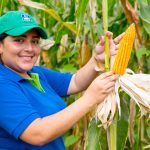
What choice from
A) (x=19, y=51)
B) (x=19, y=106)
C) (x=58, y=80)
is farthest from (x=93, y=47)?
(x=19, y=106)

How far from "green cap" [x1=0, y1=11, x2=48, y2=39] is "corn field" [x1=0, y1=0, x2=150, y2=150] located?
0.21m

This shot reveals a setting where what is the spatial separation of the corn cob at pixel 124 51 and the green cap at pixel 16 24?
0.49 m

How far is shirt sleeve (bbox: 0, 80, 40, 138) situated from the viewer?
1694 millimetres

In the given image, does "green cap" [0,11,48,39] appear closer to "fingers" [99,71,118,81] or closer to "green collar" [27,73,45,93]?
"green collar" [27,73,45,93]

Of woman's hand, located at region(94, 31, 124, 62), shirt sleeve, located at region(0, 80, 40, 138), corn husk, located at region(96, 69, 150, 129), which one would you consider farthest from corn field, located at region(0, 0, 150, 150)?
shirt sleeve, located at region(0, 80, 40, 138)

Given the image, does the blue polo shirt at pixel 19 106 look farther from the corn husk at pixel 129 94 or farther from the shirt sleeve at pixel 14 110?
the corn husk at pixel 129 94

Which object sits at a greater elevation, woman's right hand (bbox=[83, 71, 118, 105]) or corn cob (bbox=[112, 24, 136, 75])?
corn cob (bbox=[112, 24, 136, 75])

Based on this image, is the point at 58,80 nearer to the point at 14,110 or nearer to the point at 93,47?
the point at 93,47

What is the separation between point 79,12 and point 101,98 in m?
0.49

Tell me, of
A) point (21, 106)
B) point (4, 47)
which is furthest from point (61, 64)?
point (21, 106)

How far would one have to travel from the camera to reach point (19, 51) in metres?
1.90

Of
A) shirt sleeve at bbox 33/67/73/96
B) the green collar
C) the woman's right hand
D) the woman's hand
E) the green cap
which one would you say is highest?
the green cap

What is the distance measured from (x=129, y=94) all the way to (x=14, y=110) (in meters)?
0.44

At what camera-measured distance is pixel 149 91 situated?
1.63 m
